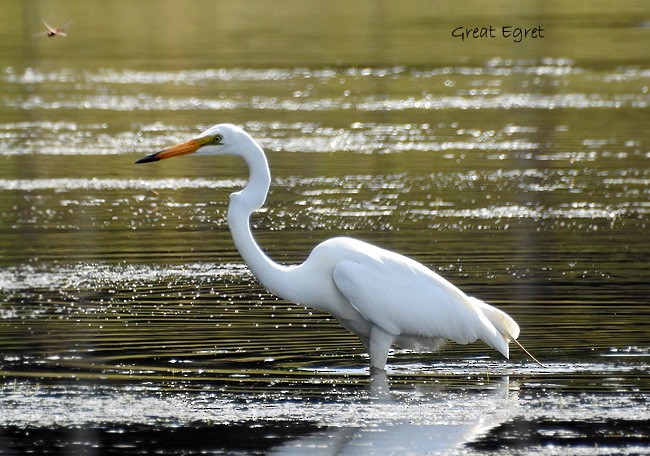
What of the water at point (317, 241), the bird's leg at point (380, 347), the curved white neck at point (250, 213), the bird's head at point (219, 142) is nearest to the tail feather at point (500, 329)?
the water at point (317, 241)

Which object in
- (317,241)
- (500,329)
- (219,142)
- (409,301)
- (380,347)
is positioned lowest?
(380,347)

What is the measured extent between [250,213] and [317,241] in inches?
184

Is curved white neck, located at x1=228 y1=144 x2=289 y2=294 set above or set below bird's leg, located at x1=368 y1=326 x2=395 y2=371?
above

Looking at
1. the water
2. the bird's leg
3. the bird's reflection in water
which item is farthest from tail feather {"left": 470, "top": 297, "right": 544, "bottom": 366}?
the bird's leg

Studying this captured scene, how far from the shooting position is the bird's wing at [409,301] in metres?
9.21

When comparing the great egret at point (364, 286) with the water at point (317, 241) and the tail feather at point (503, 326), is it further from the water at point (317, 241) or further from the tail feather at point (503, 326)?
the water at point (317, 241)

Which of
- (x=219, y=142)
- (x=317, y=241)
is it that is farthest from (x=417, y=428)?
(x=317, y=241)

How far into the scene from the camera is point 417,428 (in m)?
7.98

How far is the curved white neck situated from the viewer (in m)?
9.28

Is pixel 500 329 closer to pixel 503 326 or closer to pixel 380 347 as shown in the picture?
pixel 503 326

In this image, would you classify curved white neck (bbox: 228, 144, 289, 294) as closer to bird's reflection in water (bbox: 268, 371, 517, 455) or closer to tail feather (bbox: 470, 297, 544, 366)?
bird's reflection in water (bbox: 268, 371, 517, 455)

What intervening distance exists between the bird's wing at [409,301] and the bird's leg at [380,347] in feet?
0.25

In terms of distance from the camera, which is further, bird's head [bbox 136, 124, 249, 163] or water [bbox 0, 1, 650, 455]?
bird's head [bbox 136, 124, 249, 163]

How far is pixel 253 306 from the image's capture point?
437 inches
